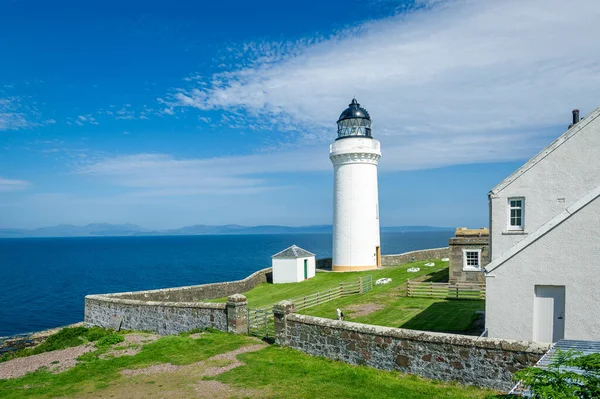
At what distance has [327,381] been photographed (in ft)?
37.8

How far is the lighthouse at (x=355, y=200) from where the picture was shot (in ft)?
117

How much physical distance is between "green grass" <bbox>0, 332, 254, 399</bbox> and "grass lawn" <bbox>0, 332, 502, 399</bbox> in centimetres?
3

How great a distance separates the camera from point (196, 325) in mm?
18875

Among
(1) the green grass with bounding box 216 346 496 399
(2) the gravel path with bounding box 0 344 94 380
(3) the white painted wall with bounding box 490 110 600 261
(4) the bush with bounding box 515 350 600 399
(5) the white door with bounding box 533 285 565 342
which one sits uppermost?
(3) the white painted wall with bounding box 490 110 600 261

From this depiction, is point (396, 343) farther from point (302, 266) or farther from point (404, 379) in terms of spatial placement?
point (302, 266)

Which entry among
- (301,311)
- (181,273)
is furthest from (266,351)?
(181,273)

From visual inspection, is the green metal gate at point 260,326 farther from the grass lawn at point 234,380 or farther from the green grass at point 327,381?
the green grass at point 327,381

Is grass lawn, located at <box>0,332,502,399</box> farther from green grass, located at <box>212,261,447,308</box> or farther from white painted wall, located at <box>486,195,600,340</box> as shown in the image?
green grass, located at <box>212,261,447,308</box>

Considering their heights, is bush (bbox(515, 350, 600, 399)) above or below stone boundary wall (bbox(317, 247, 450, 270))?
above

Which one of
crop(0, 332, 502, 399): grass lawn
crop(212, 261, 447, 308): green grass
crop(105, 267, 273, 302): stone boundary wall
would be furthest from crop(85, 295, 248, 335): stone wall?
crop(212, 261, 447, 308): green grass

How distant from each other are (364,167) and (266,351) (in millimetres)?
23637

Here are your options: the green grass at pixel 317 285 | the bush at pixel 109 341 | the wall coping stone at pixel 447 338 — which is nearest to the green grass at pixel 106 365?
the bush at pixel 109 341

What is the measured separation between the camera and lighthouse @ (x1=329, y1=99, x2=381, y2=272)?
35.7 metres

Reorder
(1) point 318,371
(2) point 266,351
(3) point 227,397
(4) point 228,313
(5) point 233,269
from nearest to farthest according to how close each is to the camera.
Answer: (3) point 227,397, (1) point 318,371, (2) point 266,351, (4) point 228,313, (5) point 233,269
